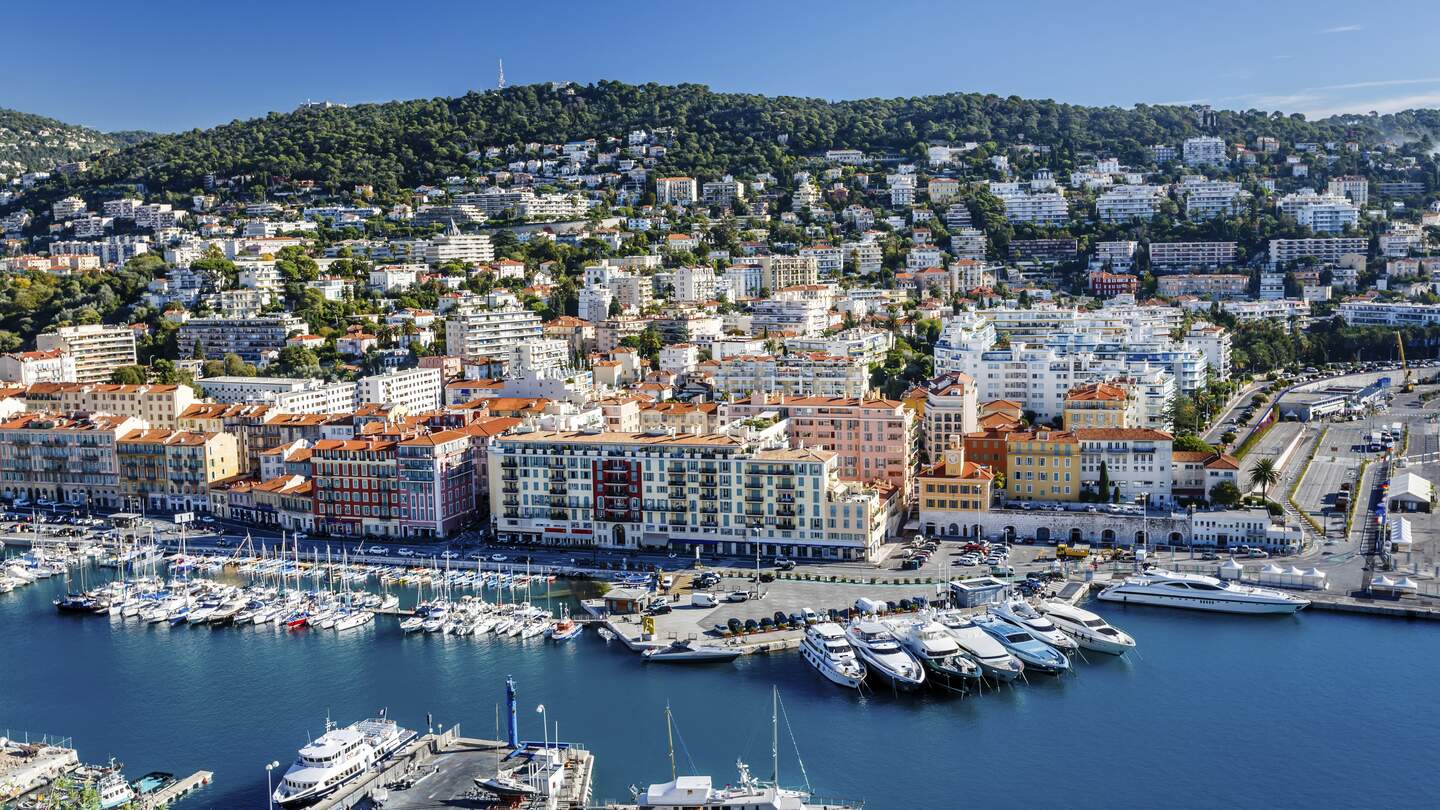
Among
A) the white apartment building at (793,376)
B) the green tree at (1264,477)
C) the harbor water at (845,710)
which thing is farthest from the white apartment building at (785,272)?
the harbor water at (845,710)

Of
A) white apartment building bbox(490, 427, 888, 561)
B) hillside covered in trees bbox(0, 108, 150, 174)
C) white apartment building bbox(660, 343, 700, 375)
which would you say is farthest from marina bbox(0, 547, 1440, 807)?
hillside covered in trees bbox(0, 108, 150, 174)

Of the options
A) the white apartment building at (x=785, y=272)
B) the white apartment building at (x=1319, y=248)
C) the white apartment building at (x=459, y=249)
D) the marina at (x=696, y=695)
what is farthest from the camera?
the white apartment building at (x=1319, y=248)

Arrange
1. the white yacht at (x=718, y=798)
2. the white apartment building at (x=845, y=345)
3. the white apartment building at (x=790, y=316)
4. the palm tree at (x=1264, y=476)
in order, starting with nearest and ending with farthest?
the white yacht at (x=718, y=798), the palm tree at (x=1264, y=476), the white apartment building at (x=845, y=345), the white apartment building at (x=790, y=316)

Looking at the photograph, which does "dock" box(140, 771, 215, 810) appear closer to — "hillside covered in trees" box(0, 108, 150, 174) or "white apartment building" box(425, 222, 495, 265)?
"white apartment building" box(425, 222, 495, 265)

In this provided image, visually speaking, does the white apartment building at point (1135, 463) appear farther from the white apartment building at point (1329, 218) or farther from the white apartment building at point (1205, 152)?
the white apartment building at point (1205, 152)

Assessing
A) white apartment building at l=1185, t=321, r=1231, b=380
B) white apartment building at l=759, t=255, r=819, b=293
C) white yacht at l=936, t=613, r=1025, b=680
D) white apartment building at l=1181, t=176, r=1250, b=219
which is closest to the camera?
white yacht at l=936, t=613, r=1025, b=680

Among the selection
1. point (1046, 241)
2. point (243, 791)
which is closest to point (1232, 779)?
point (243, 791)
